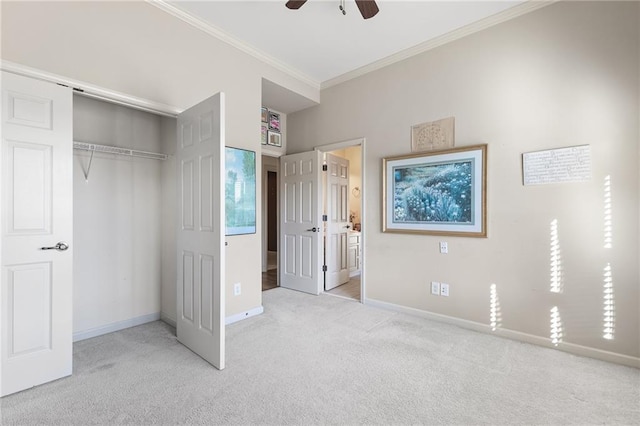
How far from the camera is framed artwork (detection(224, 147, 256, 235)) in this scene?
10.3ft

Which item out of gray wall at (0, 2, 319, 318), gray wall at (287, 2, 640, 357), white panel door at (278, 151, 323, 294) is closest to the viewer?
gray wall at (0, 2, 319, 318)

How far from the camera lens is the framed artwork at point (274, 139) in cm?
447

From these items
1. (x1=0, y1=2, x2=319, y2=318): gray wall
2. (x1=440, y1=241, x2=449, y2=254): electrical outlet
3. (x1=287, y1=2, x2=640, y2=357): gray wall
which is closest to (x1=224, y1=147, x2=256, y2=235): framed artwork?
(x1=0, y1=2, x2=319, y2=318): gray wall

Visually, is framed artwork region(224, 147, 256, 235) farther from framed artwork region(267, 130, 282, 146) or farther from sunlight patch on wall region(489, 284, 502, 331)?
sunlight patch on wall region(489, 284, 502, 331)

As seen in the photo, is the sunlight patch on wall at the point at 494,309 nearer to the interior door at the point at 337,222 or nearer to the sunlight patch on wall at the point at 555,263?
the sunlight patch on wall at the point at 555,263

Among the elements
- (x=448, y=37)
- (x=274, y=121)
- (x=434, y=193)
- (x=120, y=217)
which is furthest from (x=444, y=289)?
(x=120, y=217)

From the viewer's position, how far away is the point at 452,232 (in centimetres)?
307

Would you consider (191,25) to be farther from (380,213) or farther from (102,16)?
(380,213)

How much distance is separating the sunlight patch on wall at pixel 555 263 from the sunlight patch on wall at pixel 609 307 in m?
0.29

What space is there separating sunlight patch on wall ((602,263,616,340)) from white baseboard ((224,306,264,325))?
10.7ft

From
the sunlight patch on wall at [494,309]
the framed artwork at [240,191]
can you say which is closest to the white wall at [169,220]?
the framed artwork at [240,191]

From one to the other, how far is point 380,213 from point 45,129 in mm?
3225

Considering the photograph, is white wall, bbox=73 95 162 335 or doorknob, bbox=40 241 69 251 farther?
white wall, bbox=73 95 162 335

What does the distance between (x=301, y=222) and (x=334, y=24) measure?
264 cm
